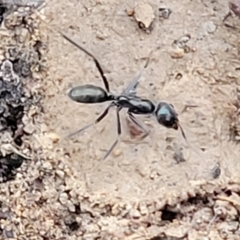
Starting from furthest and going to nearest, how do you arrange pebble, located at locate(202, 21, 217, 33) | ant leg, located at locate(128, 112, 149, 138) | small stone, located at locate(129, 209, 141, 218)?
1. pebble, located at locate(202, 21, 217, 33)
2. ant leg, located at locate(128, 112, 149, 138)
3. small stone, located at locate(129, 209, 141, 218)

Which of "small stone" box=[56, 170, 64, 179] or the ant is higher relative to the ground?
the ant

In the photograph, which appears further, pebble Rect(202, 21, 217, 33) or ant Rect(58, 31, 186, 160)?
pebble Rect(202, 21, 217, 33)

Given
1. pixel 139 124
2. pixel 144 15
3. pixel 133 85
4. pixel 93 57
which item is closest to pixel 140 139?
pixel 139 124

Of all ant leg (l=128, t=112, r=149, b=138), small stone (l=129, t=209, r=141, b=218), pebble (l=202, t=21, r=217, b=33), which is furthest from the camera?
pebble (l=202, t=21, r=217, b=33)

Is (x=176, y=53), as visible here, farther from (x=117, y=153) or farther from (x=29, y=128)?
(x=29, y=128)

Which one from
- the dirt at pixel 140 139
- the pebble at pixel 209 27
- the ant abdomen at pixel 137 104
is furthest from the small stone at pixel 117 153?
the pebble at pixel 209 27

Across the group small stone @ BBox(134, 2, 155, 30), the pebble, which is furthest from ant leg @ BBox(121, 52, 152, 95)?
the pebble

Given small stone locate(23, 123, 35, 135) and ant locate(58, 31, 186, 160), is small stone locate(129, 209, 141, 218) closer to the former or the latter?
ant locate(58, 31, 186, 160)

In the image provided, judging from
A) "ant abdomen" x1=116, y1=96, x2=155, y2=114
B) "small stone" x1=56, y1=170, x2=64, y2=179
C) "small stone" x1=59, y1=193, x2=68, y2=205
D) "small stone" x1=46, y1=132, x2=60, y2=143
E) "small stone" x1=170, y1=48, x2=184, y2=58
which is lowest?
"small stone" x1=59, y1=193, x2=68, y2=205

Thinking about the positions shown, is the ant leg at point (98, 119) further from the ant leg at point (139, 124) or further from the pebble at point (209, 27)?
the pebble at point (209, 27)
